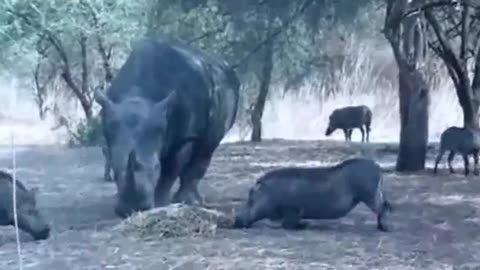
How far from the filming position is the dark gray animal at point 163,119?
36.2 feet

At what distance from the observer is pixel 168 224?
10.4 meters

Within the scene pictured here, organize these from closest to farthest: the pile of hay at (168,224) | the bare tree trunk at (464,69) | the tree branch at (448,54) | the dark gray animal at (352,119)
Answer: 1. the pile of hay at (168,224)
2. the tree branch at (448,54)
3. the bare tree trunk at (464,69)
4. the dark gray animal at (352,119)

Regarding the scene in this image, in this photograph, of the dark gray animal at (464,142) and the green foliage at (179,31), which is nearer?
the dark gray animal at (464,142)

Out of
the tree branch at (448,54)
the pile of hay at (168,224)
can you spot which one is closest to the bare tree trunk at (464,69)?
the tree branch at (448,54)

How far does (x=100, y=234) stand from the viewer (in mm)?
10656

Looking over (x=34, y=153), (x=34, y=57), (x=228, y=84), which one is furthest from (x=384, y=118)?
(x=228, y=84)

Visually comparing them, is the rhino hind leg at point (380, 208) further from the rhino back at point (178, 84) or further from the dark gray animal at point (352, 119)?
the dark gray animal at point (352, 119)

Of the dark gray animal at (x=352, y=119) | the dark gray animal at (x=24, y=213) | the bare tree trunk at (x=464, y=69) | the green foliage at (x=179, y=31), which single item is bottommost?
the dark gray animal at (x=24, y=213)

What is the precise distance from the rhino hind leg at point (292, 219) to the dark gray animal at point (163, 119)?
1299 mm

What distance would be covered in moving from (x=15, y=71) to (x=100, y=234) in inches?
987

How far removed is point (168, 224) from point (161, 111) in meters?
1.63

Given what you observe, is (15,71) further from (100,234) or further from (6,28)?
(100,234)

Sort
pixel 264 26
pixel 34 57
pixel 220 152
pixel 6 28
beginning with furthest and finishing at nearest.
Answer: pixel 34 57 → pixel 6 28 → pixel 220 152 → pixel 264 26

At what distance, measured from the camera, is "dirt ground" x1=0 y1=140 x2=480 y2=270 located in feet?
29.8
